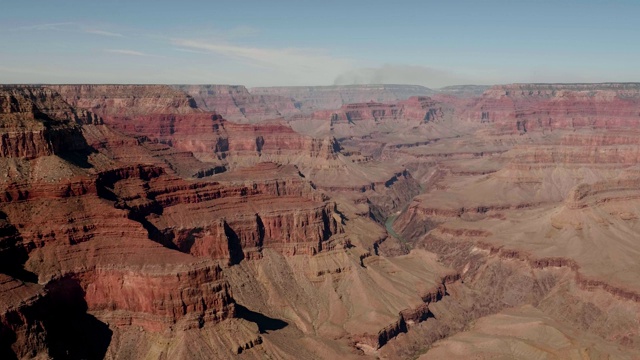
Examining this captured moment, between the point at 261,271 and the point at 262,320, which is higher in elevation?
the point at 261,271

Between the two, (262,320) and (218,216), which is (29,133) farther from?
(262,320)

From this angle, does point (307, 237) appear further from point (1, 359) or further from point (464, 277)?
point (1, 359)

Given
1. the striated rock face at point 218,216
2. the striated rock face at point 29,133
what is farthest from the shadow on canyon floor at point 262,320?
the striated rock face at point 29,133

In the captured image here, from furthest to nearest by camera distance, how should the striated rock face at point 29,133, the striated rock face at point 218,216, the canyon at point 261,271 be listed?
the striated rock face at point 218,216, the striated rock face at point 29,133, the canyon at point 261,271

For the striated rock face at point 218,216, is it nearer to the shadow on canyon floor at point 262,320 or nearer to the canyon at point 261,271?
the canyon at point 261,271

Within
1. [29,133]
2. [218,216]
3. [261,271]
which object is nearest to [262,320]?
[261,271]

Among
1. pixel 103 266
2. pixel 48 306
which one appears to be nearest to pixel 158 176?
pixel 103 266

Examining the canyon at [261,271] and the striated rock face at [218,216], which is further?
the striated rock face at [218,216]

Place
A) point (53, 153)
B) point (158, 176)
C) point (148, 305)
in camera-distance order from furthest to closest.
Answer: point (158, 176) → point (53, 153) → point (148, 305)

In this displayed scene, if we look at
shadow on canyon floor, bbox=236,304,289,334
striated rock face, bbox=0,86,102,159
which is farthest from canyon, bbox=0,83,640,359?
shadow on canyon floor, bbox=236,304,289,334

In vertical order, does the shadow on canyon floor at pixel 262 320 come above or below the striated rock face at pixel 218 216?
below

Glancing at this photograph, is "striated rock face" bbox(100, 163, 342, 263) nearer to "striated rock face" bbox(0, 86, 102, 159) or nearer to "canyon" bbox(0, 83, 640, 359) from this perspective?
"canyon" bbox(0, 83, 640, 359)
